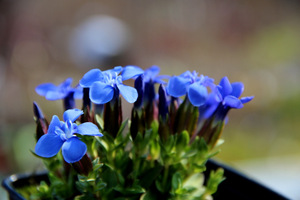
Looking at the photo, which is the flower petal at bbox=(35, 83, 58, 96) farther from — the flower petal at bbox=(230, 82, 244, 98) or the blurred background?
the blurred background

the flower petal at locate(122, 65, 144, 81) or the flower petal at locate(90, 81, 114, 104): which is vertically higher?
the flower petal at locate(122, 65, 144, 81)

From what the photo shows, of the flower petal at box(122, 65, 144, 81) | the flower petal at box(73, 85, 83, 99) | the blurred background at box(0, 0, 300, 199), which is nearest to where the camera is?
the flower petal at box(122, 65, 144, 81)

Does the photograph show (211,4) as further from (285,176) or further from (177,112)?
(177,112)

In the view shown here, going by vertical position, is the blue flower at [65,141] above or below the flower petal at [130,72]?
below

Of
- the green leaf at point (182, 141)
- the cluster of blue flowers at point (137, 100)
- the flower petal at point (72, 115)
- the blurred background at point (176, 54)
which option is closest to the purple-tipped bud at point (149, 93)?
the cluster of blue flowers at point (137, 100)

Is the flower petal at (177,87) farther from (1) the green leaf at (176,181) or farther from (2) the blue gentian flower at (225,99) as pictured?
(1) the green leaf at (176,181)

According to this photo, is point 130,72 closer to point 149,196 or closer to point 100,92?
point 100,92

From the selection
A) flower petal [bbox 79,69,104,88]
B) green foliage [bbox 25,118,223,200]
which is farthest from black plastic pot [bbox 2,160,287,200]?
flower petal [bbox 79,69,104,88]

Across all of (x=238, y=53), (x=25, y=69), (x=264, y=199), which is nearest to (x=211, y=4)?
(x=238, y=53)
